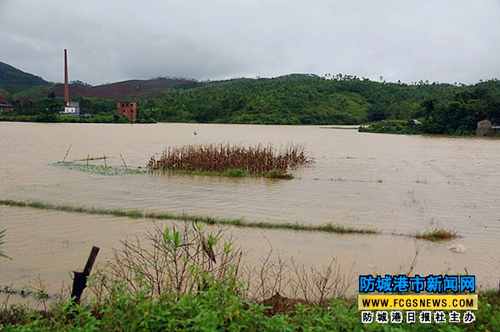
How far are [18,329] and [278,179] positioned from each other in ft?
42.0

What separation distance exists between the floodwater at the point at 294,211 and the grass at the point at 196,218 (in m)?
0.35


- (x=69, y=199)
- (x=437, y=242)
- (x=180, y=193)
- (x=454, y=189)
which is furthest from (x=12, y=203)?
(x=454, y=189)

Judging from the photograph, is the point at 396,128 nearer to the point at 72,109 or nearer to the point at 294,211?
the point at 294,211

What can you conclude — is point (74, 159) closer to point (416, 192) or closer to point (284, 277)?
point (416, 192)

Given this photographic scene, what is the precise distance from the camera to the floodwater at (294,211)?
7184 mm

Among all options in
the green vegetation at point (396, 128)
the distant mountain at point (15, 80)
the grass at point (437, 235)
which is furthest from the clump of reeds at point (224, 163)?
the distant mountain at point (15, 80)

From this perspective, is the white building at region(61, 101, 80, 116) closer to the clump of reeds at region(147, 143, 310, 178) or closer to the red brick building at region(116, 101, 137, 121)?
the red brick building at region(116, 101, 137, 121)

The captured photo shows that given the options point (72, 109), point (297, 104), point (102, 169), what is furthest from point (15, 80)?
point (102, 169)

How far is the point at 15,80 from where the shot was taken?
123312mm

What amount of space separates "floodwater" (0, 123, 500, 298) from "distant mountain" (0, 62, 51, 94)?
106456 millimetres

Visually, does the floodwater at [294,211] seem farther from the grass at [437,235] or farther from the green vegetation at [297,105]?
the green vegetation at [297,105]

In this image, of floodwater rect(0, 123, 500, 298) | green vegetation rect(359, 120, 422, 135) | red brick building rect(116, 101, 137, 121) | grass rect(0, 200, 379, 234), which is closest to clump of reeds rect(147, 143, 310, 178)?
floodwater rect(0, 123, 500, 298)

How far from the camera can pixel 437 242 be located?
8484mm

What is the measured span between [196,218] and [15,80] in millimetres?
132688
